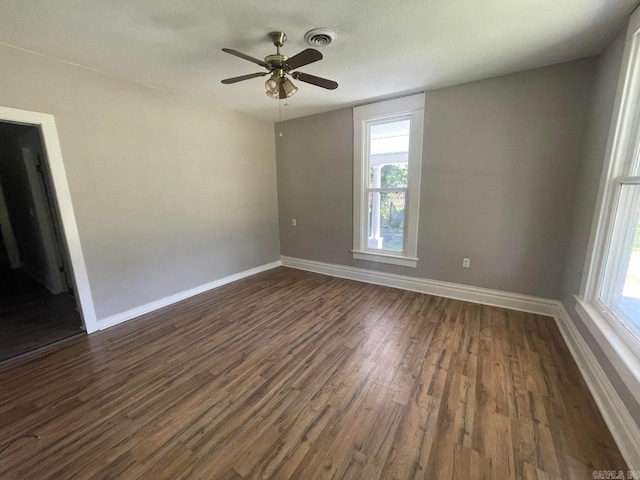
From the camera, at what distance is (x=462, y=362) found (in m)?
2.04

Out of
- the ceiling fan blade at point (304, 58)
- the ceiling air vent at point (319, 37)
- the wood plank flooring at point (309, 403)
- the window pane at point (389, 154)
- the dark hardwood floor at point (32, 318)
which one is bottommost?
the wood plank flooring at point (309, 403)

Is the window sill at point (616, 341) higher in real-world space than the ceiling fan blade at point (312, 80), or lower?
lower

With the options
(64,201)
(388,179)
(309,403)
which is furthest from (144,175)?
(388,179)

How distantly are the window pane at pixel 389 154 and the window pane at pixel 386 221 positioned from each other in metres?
0.17

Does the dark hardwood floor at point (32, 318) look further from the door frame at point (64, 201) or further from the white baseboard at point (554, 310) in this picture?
the white baseboard at point (554, 310)

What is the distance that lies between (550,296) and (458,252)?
0.97 m

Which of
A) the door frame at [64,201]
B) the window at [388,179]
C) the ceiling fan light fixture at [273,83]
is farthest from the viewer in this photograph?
the window at [388,179]

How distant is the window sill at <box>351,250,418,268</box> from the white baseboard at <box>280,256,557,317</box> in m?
0.18

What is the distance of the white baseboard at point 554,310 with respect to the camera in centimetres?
133

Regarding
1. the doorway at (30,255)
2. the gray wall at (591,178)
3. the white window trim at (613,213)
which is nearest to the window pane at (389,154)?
the gray wall at (591,178)

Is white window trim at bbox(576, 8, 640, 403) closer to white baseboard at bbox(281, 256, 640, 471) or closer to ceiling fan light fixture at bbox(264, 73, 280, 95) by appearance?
white baseboard at bbox(281, 256, 640, 471)

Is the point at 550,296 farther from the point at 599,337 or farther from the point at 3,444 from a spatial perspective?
the point at 3,444

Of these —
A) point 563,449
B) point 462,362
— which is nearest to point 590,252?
point 462,362

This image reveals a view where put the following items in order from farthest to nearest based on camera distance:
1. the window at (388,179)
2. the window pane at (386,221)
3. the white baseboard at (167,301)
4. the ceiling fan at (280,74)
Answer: the window pane at (386,221), the window at (388,179), the white baseboard at (167,301), the ceiling fan at (280,74)
